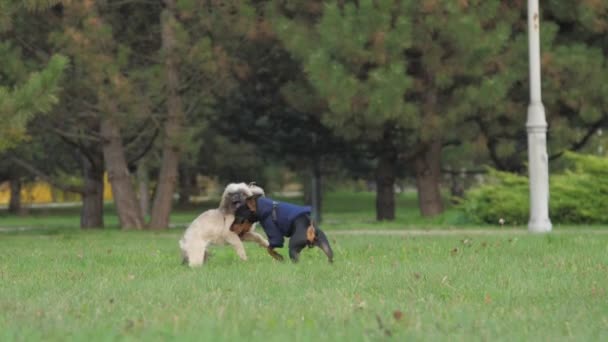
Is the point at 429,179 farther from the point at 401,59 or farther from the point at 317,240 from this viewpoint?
the point at 317,240

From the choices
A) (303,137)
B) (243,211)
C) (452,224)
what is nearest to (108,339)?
(243,211)

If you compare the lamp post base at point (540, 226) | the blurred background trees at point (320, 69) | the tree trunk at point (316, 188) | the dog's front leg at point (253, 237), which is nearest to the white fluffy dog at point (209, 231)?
the dog's front leg at point (253, 237)

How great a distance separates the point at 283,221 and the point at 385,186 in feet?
74.7

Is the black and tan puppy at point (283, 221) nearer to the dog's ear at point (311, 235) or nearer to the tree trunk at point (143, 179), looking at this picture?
the dog's ear at point (311, 235)

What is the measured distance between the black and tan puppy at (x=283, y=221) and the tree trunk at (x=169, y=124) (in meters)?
13.5

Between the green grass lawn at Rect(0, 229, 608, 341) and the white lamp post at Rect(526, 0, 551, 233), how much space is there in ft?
18.7

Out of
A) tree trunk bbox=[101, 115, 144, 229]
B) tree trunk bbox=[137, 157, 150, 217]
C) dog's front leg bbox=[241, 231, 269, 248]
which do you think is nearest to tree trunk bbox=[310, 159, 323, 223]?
tree trunk bbox=[101, 115, 144, 229]

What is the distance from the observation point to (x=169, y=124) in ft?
85.0

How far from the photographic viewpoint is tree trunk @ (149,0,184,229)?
24.9 metres

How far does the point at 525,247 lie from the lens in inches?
523

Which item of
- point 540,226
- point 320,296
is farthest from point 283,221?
point 540,226

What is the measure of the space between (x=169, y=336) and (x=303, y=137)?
27748 mm

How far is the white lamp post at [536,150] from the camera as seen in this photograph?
19.0 metres

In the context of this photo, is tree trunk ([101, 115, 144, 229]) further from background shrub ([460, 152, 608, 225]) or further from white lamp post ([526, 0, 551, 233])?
white lamp post ([526, 0, 551, 233])
